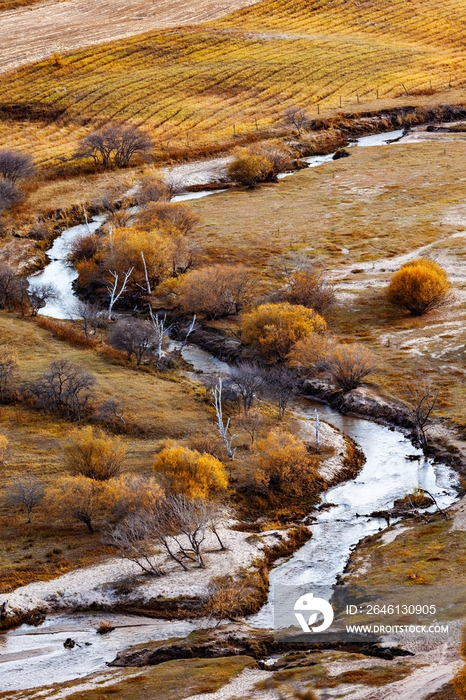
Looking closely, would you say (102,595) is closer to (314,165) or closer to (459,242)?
(459,242)

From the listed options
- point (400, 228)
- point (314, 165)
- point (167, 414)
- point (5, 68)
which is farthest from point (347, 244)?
point (5, 68)

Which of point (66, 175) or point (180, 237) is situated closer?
point (180, 237)

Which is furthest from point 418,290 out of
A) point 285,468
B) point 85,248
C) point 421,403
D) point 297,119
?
point 297,119

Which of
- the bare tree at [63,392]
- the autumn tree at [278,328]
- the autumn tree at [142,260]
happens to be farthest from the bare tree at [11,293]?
the autumn tree at [278,328]

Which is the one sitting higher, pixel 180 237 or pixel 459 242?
Answer: pixel 180 237

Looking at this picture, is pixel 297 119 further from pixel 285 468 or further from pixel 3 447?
pixel 3 447

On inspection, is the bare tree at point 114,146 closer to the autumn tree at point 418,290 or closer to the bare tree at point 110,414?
the autumn tree at point 418,290
